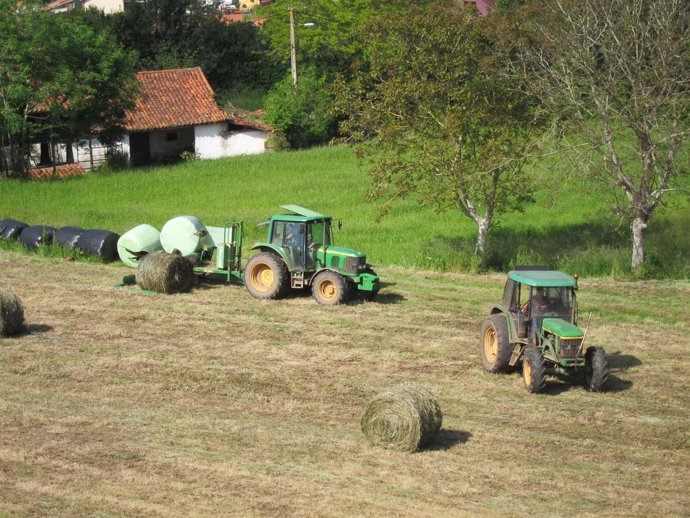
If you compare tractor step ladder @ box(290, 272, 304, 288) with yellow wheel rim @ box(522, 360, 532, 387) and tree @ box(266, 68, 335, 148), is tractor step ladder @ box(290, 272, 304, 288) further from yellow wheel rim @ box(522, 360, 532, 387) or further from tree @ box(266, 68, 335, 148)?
tree @ box(266, 68, 335, 148)

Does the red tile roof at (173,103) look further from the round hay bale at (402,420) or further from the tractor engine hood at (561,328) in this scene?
the round hay bale at (402,420)

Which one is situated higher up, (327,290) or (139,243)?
(139,243)

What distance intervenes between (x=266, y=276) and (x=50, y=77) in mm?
22183

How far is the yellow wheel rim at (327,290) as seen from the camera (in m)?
19.7

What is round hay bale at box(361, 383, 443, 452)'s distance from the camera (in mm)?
12148

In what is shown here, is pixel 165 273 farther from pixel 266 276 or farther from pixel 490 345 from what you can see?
Result: pixel 490 345

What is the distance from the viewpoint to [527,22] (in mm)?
24391

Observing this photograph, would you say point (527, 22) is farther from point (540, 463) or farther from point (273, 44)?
point (273, 44)

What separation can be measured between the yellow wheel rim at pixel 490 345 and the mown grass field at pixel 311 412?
1.01 ft

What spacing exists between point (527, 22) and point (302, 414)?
14.2m

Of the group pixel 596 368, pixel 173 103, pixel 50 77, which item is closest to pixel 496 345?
pixel 596 368

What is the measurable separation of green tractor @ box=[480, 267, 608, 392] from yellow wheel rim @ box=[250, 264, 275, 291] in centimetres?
601

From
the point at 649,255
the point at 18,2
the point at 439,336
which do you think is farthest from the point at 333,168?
the point at 439,336

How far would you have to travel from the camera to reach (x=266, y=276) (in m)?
20.6
